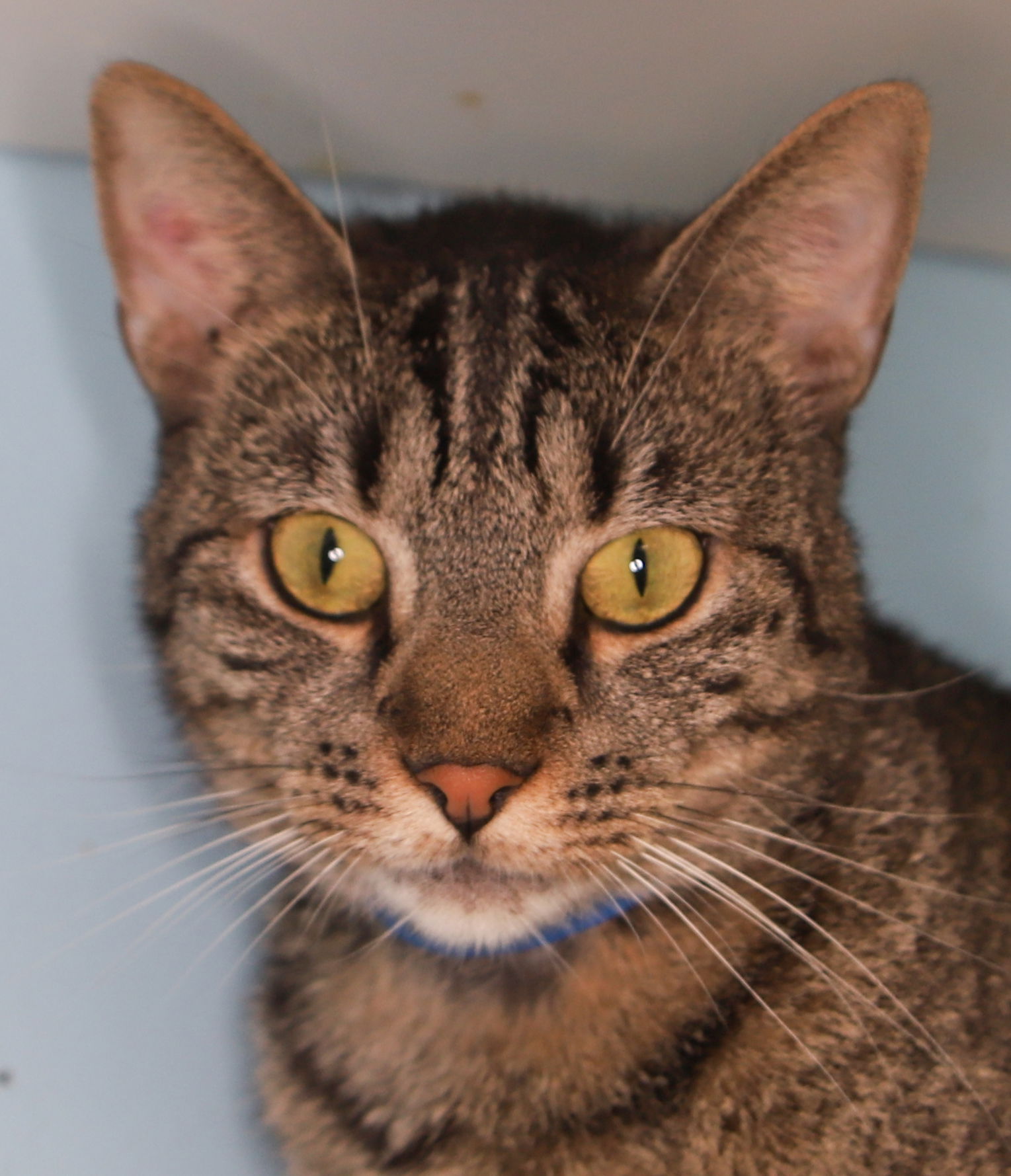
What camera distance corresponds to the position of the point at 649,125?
1.70 metres

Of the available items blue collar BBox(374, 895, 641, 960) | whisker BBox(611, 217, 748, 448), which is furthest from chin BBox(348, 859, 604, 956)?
whisker BBox(611, 217, 748, 448)

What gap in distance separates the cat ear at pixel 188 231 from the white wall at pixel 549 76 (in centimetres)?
33

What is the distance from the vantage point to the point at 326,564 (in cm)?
120

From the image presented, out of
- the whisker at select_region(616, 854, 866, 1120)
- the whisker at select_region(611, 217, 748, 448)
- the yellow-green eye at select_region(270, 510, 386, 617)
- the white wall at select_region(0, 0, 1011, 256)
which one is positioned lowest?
the whisker at select_region(616, 854, 866, 1120)

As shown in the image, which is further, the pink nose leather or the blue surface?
the blue surface

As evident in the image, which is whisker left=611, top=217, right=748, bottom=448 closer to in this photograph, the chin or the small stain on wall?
the chin

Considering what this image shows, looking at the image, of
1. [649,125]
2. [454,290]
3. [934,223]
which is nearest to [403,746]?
[454,290]

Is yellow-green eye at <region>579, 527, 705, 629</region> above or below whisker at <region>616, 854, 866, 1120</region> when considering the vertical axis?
above

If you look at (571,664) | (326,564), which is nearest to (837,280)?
(571,664)

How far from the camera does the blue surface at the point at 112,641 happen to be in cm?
172

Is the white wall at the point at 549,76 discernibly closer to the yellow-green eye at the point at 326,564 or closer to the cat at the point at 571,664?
the cat at the point at 571,664

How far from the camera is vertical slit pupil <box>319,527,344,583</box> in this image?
1.19 metres

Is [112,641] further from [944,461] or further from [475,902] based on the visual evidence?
[944,461]

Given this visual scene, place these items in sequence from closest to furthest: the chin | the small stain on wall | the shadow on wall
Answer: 1. the chin
2. the small stain on wall
3. the shadow on wall
